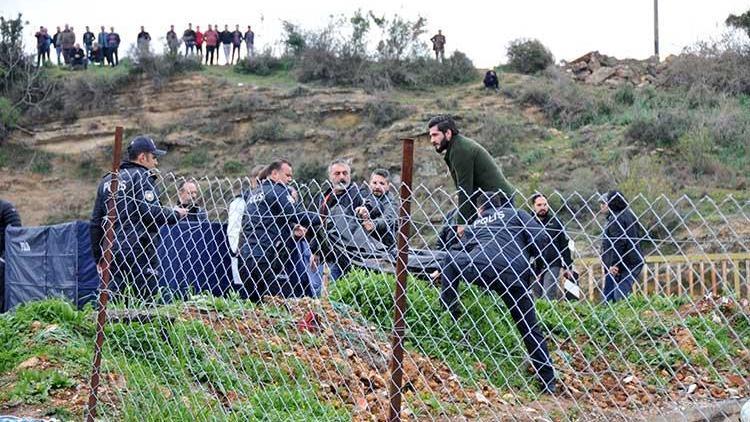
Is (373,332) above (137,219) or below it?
below

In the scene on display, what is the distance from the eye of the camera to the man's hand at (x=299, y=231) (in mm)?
5866

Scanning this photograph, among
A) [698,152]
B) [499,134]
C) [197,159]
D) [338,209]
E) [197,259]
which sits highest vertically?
[338,209]

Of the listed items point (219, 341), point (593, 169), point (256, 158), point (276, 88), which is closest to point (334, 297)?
point (219, 341)

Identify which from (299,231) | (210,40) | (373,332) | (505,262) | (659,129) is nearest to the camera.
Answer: (505,262)

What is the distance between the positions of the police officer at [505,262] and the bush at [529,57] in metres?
33.8

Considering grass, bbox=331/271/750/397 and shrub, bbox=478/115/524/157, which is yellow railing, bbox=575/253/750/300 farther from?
shrub, bbox=478/115/524/157

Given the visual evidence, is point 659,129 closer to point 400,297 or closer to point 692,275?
point 692,275

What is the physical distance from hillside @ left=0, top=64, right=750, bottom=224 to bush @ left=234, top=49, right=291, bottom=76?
509 mm

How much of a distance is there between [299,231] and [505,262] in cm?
132

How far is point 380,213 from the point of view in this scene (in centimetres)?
671

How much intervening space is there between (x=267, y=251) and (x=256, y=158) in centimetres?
2571

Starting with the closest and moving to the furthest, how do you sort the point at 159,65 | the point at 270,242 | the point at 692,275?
the point at 270,242, the point at 692,275, the point at 159,65

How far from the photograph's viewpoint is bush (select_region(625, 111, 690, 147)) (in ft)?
92.0

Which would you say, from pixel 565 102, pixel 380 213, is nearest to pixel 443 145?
pixel 380 213
